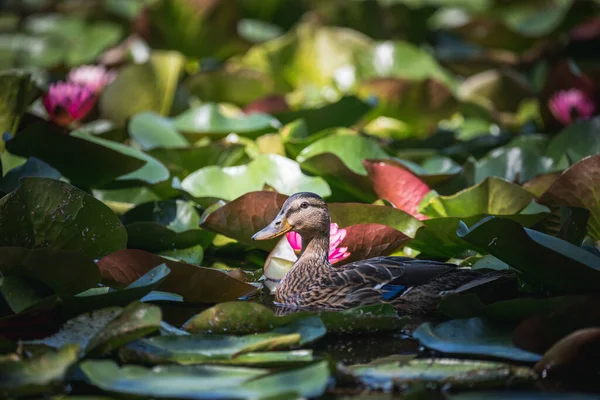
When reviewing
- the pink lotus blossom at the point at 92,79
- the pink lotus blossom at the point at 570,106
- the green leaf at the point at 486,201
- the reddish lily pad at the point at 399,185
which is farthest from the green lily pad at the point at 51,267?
the pink lotus blossom at the point at 570,106

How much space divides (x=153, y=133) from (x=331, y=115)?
3.97ft

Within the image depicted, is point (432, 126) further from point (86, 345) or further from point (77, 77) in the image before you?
point (86, 345)

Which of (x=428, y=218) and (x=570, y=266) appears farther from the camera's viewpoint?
(x=428, y=218)

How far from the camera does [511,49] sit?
32.6 ft

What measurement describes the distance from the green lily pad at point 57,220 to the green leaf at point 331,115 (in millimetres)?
2402

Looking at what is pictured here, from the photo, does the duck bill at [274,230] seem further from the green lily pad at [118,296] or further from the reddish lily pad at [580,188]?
the reddish lily pad at [580,188]

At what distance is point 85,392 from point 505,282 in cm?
180

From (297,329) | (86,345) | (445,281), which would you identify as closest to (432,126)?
(445,281)

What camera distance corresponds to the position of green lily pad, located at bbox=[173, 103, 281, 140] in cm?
582

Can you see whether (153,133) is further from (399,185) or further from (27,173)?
(399,185)

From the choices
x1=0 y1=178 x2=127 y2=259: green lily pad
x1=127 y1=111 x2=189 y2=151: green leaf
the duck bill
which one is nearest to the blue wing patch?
the duck bill

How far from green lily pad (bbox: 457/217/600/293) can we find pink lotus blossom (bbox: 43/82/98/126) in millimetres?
3133

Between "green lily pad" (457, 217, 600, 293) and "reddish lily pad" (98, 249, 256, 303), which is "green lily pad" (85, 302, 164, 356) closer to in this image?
"reddish lily pad" (98, 249, 256, 303)

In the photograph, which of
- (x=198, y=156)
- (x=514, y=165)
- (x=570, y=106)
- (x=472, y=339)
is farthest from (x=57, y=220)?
(x=570, y=106)
